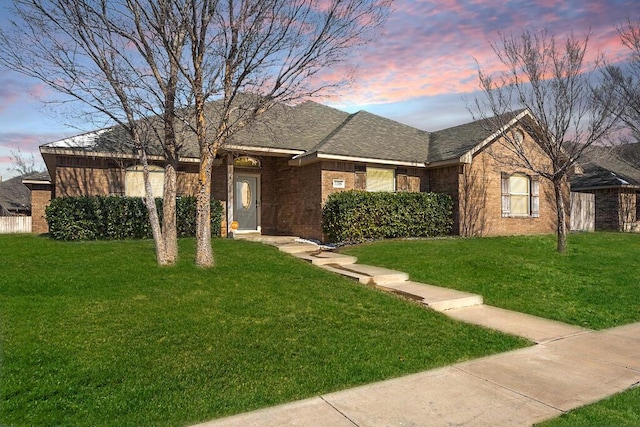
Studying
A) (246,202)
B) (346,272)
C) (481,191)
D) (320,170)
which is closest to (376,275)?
(346,272)

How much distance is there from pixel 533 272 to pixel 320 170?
7.70 meters

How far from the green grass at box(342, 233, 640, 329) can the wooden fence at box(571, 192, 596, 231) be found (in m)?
7.38

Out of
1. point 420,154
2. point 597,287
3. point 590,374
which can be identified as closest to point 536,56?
point 420,154

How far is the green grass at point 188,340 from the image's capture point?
399 cm

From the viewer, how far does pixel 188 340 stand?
536 centimetres

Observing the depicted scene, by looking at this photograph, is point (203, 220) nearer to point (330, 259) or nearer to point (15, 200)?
point (330, 259)

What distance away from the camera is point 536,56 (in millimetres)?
13586

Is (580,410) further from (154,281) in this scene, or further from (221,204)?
(221,204)

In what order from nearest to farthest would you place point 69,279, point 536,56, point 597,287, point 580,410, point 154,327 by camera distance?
1. point 580,410
2. point 154,327
3. point 69,279
4. point 597,287
5. point 536,56

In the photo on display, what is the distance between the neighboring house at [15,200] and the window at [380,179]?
35.5 metres

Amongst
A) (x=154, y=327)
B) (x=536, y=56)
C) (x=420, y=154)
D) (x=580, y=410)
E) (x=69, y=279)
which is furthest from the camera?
(x=420, y=154)

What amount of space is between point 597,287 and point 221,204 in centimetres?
1127

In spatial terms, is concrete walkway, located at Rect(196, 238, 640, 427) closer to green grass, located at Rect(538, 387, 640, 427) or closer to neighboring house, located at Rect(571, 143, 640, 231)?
green grass, located at Rect(538, 387, 640, 427)

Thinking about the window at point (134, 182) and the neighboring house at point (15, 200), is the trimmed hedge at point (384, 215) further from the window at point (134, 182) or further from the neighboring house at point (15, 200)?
the neighboring house at point (15, 200)
